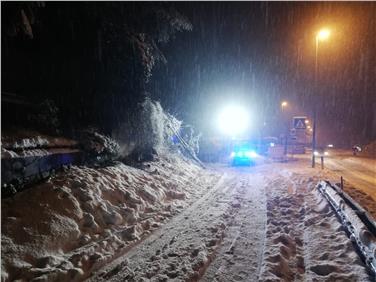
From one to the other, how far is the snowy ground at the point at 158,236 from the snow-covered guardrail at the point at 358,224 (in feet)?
0.58

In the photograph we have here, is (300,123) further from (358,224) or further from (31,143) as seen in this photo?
(31,143)

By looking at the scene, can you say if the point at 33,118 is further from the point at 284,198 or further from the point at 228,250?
the point at 284,198

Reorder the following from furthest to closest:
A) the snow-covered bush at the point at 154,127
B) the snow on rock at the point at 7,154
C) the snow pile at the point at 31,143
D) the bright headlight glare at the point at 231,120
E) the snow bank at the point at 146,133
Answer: the bright headlight glare at the point at 231,120 < the snow-covered bush at the point at 154,127 < the snow bank at the point at 146,133 < the snow pile at the point at 31,143 < the snow on rock at the point at 7,154

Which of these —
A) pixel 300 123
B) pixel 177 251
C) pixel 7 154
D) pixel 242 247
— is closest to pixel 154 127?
pixel 7 154

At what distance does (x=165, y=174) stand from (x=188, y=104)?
8.13 meters

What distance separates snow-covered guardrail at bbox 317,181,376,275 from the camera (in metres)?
4.53

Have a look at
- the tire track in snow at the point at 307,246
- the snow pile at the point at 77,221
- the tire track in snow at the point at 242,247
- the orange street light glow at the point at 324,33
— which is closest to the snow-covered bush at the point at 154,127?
the snow pile at the point at 77,221

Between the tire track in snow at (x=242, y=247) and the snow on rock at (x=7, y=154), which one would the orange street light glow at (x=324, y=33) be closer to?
the tire track in snow at (x=242, y=247)

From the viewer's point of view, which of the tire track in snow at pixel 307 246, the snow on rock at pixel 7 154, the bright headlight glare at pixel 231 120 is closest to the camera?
the tire track in snow at pixel 307 246

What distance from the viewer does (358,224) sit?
18.0 ft

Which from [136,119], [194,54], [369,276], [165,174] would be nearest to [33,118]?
[136,119]

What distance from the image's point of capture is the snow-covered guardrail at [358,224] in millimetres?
4530

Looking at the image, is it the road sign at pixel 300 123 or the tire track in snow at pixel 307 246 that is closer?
the tire track in snow at pixel 307 246

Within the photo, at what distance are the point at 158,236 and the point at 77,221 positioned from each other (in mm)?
1864
